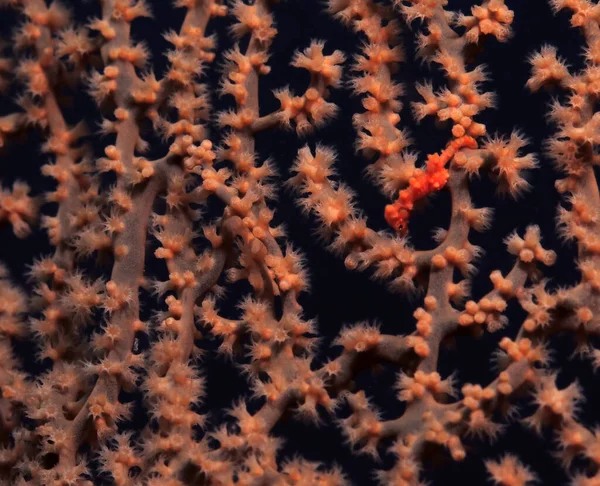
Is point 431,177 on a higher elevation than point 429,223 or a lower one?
higher

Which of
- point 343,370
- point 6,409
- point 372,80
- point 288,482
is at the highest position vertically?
point 372,80

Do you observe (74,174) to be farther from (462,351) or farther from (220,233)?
(462,351)

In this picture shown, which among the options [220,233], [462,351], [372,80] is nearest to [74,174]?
[220,233]

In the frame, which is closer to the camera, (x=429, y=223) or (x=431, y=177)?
(x=431, y=177)

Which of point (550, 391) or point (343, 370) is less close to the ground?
point (550, 391)

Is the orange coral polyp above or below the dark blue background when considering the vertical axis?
above

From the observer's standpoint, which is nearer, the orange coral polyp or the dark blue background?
the orange coral polyp

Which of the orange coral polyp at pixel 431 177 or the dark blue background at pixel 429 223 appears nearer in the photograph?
the orange coral polyp at pixel 431 177

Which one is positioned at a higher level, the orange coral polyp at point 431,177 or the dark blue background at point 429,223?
the orange coral polyp at point 431,177

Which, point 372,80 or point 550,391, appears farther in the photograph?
point 372,80

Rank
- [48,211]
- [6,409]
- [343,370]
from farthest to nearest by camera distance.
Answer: [48,211]
[6,409]
[343,370]

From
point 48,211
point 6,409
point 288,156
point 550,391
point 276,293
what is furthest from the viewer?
point 48,211
